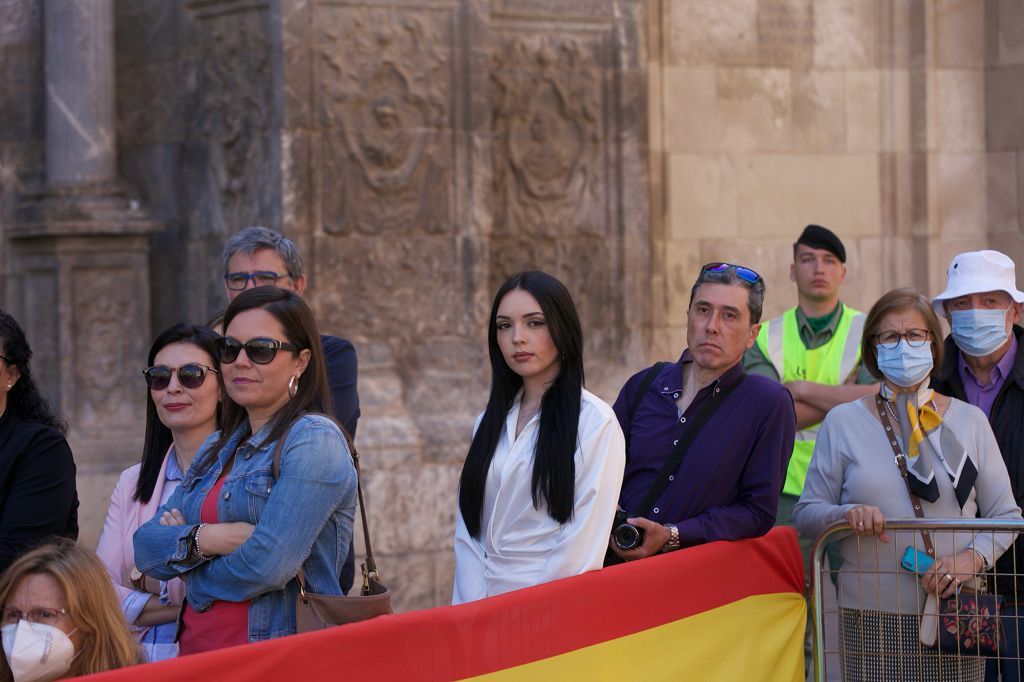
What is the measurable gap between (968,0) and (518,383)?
759 cm

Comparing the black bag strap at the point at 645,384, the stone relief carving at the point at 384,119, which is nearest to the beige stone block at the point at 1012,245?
the stone relief carving at the point at 384,119

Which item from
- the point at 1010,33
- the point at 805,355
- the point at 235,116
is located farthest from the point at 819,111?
the point at 805,355

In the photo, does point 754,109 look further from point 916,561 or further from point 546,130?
point 916,561

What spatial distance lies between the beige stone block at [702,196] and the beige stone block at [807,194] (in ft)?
0.26

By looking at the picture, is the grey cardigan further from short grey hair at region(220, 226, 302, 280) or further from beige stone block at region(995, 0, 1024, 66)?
beige stone block at region(995, 0, 1024, 66)

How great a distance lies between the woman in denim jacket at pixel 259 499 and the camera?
4145 millimetres

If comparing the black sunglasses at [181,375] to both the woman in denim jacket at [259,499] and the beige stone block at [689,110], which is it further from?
the beige stone block at [689,110]

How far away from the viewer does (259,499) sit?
167 inches

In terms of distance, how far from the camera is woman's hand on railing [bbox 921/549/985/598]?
4922mm

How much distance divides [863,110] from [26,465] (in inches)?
307

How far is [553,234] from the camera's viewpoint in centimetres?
1000

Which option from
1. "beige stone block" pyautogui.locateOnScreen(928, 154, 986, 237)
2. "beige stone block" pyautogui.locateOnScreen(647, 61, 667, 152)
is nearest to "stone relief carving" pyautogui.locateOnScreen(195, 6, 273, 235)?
"beige stone block" pyautogui.locateOnScreen(647, 61, 667, 152)

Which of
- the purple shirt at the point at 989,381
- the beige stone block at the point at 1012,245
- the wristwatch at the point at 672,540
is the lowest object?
the wristwatch at the point at 672,540

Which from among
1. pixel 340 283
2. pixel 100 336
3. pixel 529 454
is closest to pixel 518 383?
pixel 529 454
